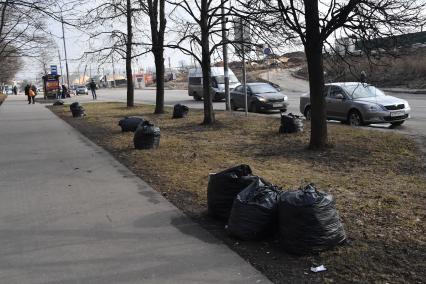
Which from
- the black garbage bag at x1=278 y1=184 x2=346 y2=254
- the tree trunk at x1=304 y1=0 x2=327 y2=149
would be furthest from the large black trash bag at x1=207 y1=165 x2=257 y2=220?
the tree trunk at x1=304 y1=0 x2=327 y2=149

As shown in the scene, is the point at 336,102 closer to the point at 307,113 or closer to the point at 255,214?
the point at 307,113

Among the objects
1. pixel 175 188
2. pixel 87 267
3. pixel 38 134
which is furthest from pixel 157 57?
pixel 87 267

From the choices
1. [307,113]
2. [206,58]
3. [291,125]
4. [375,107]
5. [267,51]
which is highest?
[267,51]

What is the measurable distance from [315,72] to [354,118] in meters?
6.00

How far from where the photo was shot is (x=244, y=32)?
1563 centimetres

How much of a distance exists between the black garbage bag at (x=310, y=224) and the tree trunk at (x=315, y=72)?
6111 millimetres

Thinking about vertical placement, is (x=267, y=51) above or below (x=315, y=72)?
above

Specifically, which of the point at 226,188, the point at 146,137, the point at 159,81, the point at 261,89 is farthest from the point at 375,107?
the point at 226,188

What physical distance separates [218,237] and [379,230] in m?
1.60

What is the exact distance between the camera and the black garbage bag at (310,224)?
4570 mm

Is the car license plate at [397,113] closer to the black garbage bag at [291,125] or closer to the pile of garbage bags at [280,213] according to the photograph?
the black garbage bag at [291,125]

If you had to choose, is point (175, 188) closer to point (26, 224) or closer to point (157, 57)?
point (26, 224)

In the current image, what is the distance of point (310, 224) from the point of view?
4.57m

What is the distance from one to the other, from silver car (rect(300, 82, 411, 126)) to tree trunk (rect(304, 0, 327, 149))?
452cm
